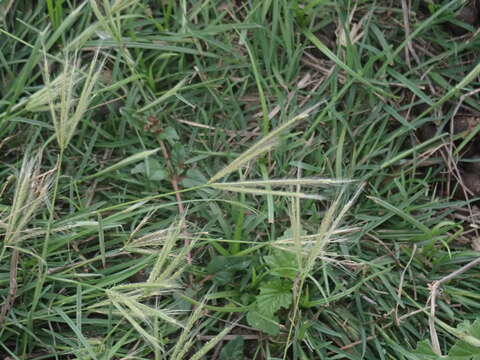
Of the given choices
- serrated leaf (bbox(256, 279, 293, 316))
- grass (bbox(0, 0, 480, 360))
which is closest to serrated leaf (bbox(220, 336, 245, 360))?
grass (bbox(0, 0, 480, 360))

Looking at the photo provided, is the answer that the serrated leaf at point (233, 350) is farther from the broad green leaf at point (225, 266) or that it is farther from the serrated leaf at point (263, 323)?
the broad green leaf at point (225, 266)

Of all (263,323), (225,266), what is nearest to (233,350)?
(263,323)

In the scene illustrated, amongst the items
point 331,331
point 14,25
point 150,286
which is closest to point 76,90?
point 14,25

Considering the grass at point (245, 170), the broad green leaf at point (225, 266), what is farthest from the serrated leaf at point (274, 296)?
the broad green leaf at point (225, 266)

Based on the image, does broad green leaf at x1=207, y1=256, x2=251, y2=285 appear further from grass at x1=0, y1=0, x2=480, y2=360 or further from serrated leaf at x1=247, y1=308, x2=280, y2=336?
serrated leaf at x1=247, y1=308, x2=280, y2=336

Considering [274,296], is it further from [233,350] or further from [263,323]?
[233,350]

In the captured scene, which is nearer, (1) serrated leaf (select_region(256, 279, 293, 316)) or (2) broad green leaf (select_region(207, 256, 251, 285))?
(1) serrated leaf (select_region(256, 279, 293, 316))

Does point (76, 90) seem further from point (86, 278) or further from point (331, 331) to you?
point (331, 331)
